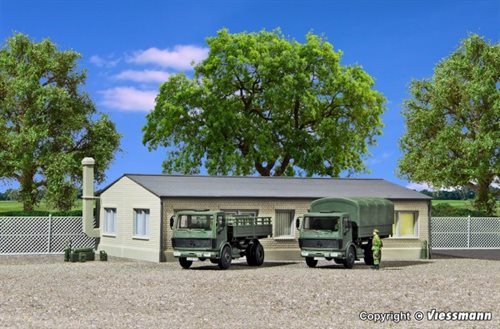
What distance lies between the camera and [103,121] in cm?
5341

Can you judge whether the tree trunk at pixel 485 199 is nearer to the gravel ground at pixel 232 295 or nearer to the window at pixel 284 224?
the window at pixel 284 224

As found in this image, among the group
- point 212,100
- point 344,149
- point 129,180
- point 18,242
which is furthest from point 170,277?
point 344,149

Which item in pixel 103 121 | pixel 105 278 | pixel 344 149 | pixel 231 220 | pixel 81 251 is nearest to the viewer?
pixel 105 278

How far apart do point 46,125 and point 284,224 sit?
21.5 metres

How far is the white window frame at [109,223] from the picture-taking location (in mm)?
38312

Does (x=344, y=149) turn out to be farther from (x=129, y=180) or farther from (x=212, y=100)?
(x=129, y=180)

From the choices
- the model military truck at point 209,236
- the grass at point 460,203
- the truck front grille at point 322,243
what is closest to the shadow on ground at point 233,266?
the model military truck at point 209,236

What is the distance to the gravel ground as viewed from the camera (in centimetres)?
1600

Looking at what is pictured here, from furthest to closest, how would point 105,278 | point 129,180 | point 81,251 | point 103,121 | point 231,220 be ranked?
1. point 103,121
2. point 129,180
3. point 81,251
4. point 231,220
5. point 105,278

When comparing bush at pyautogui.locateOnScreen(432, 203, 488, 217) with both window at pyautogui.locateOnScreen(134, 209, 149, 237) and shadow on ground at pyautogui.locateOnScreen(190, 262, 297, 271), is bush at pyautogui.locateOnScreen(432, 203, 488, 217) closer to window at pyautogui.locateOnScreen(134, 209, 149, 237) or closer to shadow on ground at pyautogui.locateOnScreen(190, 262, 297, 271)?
shadow on ground at pyautogui.locateOnScreen(190, 262, 297, 271)

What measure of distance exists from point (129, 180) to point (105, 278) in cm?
1196

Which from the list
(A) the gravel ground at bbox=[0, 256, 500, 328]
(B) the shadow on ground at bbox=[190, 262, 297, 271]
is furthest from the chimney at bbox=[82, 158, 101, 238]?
(B) the shadow on ground at bbox=[190, 262, 297, 271]

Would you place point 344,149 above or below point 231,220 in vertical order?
above

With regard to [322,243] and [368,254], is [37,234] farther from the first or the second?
[368,254]
